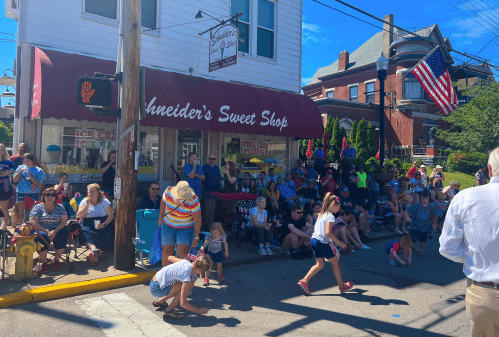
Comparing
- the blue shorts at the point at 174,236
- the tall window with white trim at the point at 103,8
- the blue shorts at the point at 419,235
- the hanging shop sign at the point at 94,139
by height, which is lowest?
the blue shorts at the point at 419,235

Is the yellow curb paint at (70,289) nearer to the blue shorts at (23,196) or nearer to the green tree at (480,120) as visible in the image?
the blue shorts at (23,196)

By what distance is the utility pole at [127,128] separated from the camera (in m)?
6.65

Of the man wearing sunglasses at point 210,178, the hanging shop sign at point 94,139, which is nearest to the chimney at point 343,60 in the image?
the man wearing sunglasses at point 210,178

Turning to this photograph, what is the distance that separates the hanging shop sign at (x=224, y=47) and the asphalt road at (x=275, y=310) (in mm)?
5530

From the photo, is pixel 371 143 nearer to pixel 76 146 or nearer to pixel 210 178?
pixel 210 178

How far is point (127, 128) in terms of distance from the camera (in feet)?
22.0

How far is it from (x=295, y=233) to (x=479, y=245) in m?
5.78

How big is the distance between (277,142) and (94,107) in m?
8.20

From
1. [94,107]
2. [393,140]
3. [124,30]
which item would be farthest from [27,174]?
[393,140]

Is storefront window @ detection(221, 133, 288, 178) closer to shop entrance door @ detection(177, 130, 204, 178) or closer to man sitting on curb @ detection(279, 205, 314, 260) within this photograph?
shop entrance door @ detection(177, 130, 204, 178)

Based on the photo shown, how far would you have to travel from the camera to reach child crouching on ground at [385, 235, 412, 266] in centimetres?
792

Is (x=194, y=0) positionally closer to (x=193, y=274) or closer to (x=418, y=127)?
(x=193, y=274)

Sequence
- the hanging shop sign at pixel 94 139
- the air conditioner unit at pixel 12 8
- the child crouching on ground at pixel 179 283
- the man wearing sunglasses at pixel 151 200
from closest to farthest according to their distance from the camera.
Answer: the child crouching on ground at pixel 179 283
the man wearing sunglasses at pixel 151 200
the hanging shop sign at pixel 94 139
the air conditioner unit at pixel 12 8

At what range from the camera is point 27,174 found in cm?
806
